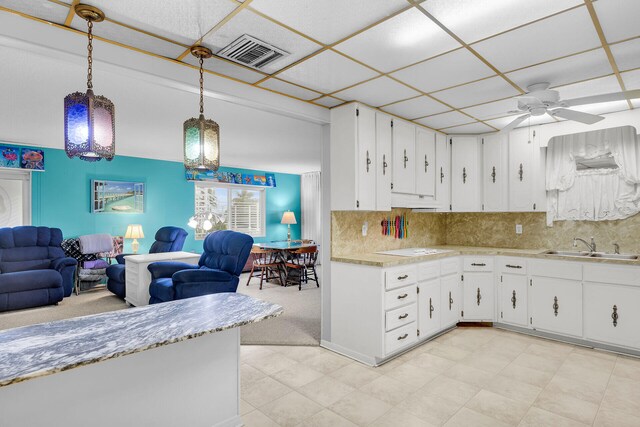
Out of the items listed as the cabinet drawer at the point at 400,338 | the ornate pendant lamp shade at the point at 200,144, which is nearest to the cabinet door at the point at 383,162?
the cabinet drawer at the point at 400,338

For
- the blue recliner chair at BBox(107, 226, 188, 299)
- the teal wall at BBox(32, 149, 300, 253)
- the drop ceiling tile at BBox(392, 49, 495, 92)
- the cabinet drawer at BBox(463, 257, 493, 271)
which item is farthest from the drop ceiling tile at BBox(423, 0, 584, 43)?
the teal wall at BBox(32, 149, 300, 253)

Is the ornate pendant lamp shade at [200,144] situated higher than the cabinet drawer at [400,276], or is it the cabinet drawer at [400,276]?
the ornate pendant lamp shade at [200,144]

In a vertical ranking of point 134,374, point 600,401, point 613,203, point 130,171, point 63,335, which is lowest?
point 600,401

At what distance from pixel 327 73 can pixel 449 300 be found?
8.82 feet

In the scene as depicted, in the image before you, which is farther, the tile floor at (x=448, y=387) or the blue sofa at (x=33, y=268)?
the blue sofa at (x=33, y=268)

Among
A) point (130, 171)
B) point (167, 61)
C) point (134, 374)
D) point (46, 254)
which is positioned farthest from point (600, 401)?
point (130, 171)

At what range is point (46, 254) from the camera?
5359 mm

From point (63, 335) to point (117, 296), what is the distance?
4.68 metres

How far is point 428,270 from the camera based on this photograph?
353 cm

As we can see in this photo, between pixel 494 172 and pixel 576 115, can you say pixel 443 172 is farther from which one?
pixel 576 115

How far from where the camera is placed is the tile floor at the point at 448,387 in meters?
2.25

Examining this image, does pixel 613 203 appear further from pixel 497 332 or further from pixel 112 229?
pixel 112 229

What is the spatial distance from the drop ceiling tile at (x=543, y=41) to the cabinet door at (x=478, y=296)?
2374mm

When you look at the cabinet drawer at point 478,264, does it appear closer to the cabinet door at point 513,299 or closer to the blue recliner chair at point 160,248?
the cabinet door at point 513,299
